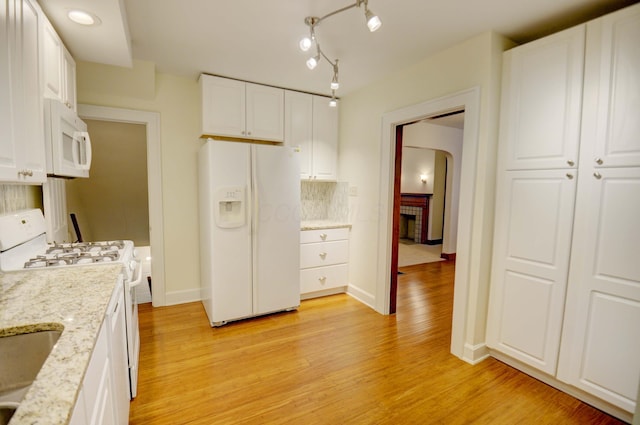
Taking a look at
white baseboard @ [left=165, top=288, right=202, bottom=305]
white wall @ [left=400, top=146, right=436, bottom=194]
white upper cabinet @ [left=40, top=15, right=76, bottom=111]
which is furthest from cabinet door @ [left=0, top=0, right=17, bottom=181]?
white wall @ [left=400, top=146, right=436, bottom=194]

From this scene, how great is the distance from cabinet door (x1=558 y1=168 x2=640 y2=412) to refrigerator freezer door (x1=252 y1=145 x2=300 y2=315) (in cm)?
225

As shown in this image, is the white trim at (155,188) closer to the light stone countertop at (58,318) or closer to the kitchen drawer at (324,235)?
the kitchen drawer at (324,235)

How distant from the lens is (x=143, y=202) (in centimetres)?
560

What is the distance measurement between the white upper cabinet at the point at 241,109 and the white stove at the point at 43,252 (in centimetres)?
155

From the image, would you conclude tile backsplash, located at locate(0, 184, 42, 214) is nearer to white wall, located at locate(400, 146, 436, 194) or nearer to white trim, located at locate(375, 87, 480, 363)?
white trim, located at locate(375, 87, 480, 363)

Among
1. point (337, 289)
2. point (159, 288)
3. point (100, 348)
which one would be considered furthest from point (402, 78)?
point (159, 288)

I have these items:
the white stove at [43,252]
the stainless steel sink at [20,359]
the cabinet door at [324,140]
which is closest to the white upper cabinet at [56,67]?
the white stove at [43,252]

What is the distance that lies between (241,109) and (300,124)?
0.70 m

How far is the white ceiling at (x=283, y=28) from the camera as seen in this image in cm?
181

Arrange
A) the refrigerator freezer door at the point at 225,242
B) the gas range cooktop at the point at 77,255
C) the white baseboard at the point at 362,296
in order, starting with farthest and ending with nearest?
the white baseboard at the point at 362,296, the refrigerator freezer door at the point at 225,242, the gas range cooktop at the point at 77,255

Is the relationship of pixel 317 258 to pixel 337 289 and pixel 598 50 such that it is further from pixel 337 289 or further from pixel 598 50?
pixel 598 50

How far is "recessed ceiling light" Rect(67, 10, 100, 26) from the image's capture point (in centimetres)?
169

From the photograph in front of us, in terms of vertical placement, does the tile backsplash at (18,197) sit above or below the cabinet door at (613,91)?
below

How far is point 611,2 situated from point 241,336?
3.53 meters
